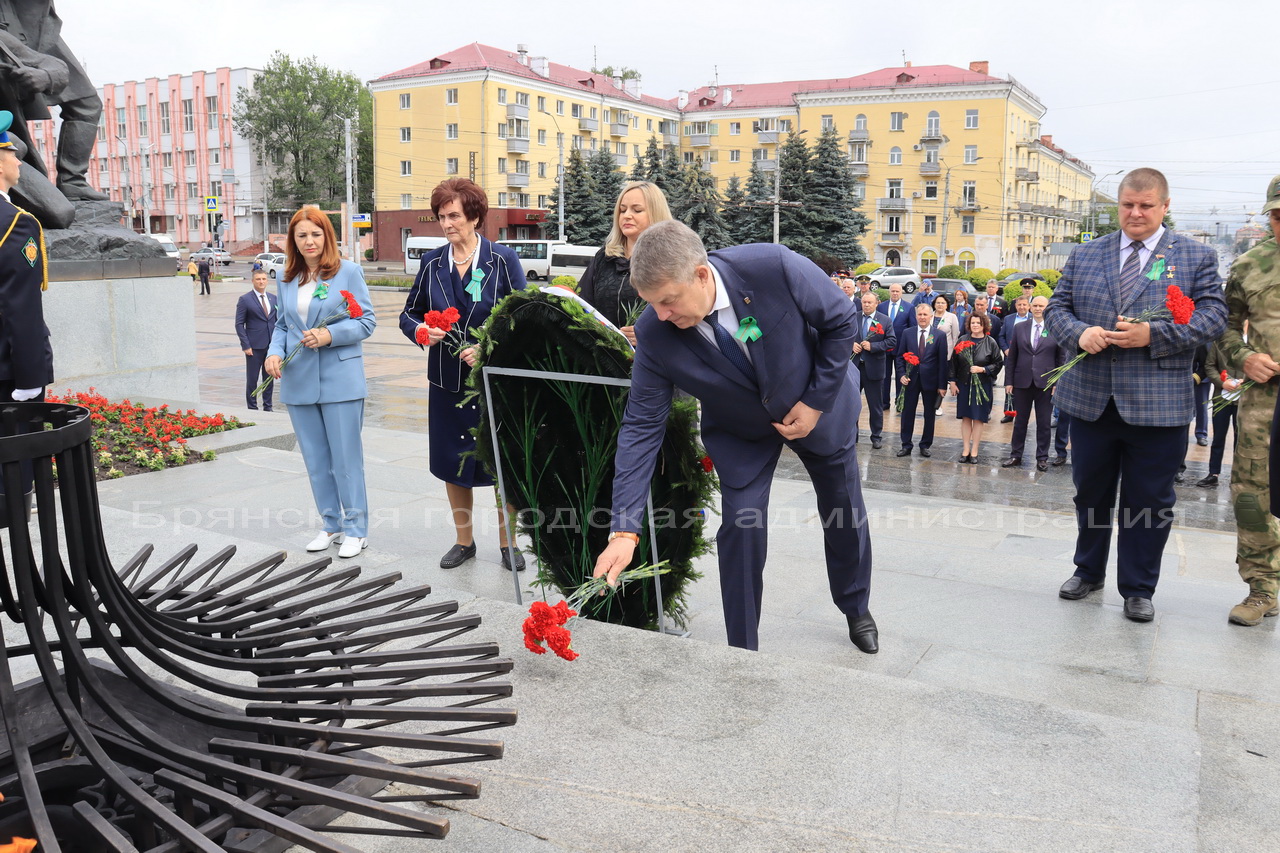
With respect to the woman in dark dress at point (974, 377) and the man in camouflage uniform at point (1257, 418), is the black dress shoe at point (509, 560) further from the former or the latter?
the woman in dark dress at point (974, 377)

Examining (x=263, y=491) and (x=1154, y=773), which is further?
(x=263, y=491)

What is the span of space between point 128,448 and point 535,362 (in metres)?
4.87

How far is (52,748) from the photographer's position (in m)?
2.02

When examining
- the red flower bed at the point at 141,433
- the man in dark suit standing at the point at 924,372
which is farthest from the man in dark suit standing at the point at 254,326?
the man in dark suit standing at the point at 924,372

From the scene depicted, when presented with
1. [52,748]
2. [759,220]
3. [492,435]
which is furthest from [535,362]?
[759,220]

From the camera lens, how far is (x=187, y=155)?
81438mm

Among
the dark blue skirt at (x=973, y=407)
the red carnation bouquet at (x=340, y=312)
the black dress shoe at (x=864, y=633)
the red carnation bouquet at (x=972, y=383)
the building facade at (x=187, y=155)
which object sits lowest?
the black dress shoe at (x=864, y=633)

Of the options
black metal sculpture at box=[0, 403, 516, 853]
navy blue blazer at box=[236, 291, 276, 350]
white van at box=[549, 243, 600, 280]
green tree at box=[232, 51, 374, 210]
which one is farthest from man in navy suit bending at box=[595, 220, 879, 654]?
green tree at box=[232, 51, 374, 210]

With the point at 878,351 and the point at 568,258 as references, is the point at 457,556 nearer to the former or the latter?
the point at 878,351

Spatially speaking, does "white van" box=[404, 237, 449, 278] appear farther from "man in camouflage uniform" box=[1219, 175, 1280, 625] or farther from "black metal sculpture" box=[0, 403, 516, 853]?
"black metal sculpture" box=[0, 403, 516, 853]

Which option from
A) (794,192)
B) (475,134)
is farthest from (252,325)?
(475,134)

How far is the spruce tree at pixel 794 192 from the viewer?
167 ft

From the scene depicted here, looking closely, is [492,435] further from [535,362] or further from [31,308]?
[31,308]

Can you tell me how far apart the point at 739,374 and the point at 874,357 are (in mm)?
8835
